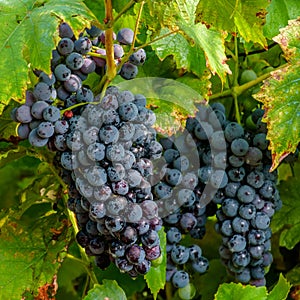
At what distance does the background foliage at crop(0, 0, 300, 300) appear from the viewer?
3.44ft

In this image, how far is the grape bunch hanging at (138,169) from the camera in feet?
3.35

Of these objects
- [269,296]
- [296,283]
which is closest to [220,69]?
[269,296]

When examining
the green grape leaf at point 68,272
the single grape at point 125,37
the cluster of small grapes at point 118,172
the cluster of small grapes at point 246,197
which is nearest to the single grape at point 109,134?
the cluster of small grapes at point 118,172

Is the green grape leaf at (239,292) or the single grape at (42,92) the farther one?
the green grape leaf at (239,292)

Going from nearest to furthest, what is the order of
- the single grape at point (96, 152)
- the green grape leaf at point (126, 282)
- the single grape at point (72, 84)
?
1. the single grape at point (96, 152)
2. the single grape at point (72, 84)
3. the green grape leaf at point (126, 282)

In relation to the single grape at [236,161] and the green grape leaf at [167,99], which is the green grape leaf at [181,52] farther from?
the single grape at [236,161]

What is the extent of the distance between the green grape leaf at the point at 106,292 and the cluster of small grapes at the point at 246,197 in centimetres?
22

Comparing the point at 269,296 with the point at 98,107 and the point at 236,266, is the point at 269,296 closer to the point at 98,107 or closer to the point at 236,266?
the point at 236,266

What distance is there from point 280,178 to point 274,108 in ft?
1.80

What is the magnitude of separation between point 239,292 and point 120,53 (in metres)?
0.47

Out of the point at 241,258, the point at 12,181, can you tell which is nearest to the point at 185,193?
the point at 241,258

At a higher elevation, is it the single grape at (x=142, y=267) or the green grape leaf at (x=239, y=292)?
the single grape at (x=142, y=267)

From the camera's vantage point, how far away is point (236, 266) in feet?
4.27

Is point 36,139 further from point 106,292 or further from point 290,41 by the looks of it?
point 290,41
